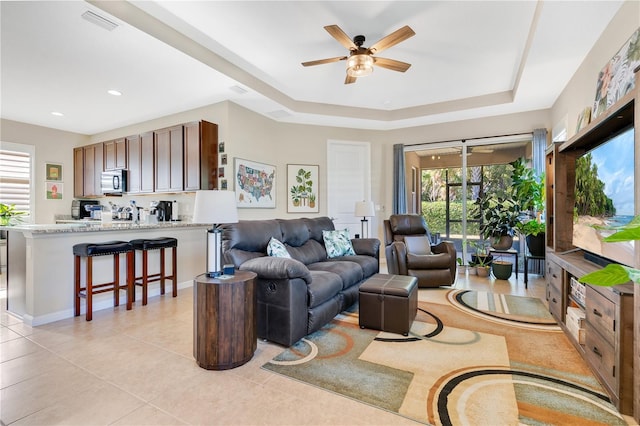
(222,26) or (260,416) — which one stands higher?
(222,26)

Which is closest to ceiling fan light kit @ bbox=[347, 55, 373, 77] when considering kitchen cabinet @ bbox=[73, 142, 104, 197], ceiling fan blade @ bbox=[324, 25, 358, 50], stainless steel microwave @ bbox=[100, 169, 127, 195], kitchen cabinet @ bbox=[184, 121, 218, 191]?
ceiling fan blade @ bbox=[324, 25, 358, 50]

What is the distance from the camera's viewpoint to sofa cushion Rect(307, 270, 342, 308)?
252cm

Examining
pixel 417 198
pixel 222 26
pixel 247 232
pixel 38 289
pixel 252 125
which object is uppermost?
pixel 222 26

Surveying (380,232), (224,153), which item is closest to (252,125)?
(224,153)

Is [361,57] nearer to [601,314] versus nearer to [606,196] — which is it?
[606,196]

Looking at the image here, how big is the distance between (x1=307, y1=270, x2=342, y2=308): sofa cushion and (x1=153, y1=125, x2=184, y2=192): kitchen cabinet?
3130mm

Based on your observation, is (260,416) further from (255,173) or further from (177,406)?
(255,173)

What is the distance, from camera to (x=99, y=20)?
2.69 m

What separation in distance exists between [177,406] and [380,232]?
5.12m

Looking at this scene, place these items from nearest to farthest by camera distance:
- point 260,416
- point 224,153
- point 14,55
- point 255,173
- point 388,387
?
point 260,416
point 388,387
point 14,55
point 224,153
point 255,173

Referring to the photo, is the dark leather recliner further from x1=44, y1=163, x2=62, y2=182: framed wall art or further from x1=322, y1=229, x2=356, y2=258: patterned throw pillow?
x1=44, y1=163, x2=62, y2=182: framed wall art

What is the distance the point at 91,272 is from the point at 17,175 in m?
4.52

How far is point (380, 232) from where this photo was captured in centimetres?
632

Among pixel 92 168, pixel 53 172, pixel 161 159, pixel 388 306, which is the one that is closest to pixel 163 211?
pixel 161 159
